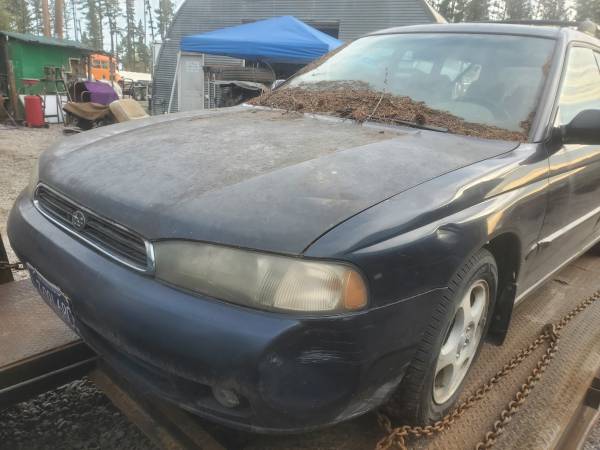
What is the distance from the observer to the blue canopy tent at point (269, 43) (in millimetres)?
10820

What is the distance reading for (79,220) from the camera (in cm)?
168

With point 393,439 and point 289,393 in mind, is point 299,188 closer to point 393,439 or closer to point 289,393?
point 289,393

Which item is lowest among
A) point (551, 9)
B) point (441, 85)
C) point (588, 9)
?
point (441, 85)

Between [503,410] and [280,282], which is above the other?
[280,282]

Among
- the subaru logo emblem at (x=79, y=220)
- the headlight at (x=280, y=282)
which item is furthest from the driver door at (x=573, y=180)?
the subaru logo emblem at (x=79, y=220)

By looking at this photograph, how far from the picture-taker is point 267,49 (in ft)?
35.5

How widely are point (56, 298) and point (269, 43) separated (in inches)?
396

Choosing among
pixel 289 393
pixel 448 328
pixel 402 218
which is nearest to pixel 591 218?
pixel 448 328

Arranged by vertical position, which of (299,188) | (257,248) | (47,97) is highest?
(299,188)

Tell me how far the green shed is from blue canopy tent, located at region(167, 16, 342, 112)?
7.40m

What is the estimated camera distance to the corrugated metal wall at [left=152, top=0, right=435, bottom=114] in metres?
15.5

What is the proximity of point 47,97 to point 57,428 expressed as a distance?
15548mm

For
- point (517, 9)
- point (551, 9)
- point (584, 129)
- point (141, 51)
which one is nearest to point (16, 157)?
point (584, 129)

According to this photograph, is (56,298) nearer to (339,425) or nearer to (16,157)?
(339,425)
